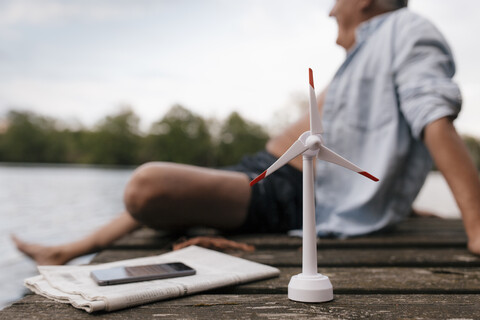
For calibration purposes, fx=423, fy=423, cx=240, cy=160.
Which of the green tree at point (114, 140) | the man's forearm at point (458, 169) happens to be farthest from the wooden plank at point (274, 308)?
the green tree at point (114, 140)

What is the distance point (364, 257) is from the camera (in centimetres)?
167

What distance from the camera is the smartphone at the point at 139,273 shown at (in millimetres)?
1130

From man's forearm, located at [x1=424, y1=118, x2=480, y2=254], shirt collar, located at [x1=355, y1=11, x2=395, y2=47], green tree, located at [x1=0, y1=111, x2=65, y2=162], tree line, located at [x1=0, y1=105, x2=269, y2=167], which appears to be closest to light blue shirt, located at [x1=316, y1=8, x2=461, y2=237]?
shirt collar, located at [x1=355, y1=11, x2=395, y2=47]

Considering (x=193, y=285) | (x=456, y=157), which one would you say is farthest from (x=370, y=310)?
(x=456, y=157)

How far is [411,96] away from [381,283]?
1.03 meters

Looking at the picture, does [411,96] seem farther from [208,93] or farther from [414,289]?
[208,93]

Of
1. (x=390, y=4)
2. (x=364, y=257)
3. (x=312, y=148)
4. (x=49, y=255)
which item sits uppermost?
(x=390, y=4)

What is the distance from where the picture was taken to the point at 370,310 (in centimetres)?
97

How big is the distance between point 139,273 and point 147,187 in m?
0.76

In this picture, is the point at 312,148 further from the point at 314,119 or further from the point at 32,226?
the point at 32,226

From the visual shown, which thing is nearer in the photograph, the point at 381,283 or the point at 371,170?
the point at 381,283

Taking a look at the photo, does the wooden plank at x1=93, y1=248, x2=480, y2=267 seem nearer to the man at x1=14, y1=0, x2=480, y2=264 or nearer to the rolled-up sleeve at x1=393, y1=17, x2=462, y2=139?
the man at x1=14, y1=0, x2=480, y2=264

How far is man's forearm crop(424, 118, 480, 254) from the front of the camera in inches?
67.7

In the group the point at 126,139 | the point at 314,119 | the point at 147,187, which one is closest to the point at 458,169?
the point at 314,119
